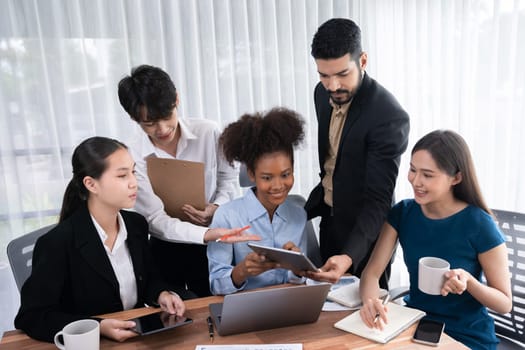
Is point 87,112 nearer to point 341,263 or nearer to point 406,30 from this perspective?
point 341,263

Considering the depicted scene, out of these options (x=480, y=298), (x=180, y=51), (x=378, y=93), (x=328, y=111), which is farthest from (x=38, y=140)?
(x=480, y=298)

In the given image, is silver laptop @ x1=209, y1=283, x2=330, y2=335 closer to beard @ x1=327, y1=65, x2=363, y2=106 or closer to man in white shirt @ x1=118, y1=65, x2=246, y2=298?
man in white shirt @ x1=118, y1=65, x2=246, y2=298

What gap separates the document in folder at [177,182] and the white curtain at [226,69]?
3.71 feet

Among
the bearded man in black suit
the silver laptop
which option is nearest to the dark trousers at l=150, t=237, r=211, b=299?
the bearded man in black suit

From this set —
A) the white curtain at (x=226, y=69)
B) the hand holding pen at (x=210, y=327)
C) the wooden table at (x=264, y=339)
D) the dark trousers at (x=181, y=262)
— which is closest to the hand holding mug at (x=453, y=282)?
the wooden table at (x=264, y=339)

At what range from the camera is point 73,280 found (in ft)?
4.70

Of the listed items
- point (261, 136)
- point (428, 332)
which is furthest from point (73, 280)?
point (428, 332)

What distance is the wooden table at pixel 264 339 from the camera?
3.82 feet

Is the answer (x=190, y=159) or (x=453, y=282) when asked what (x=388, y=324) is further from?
(x=190, y=159)

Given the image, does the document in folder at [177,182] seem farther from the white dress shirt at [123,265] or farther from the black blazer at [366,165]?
the black blazer at [366,165]

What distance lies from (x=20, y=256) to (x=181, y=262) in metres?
0.68

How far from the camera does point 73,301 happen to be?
1455mm

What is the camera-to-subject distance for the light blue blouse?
5.12 ft

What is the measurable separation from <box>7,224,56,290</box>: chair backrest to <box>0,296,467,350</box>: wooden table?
0.36 meters
